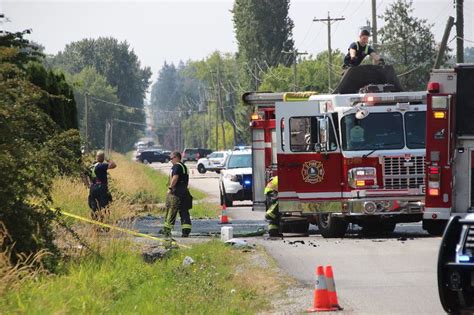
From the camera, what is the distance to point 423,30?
95.8 m

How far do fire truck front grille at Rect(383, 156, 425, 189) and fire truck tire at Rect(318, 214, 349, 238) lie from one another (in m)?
1.21

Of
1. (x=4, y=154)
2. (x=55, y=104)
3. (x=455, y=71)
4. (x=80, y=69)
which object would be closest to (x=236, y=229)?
(x=455, y=71)

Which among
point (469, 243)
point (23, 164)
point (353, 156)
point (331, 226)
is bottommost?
point (331, 226)

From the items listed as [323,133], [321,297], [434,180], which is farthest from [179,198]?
[321,297]

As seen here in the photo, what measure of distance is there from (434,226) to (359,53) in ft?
14.8

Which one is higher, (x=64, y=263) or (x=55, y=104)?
(x=55, y=104)

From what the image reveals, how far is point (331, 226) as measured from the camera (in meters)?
22.8

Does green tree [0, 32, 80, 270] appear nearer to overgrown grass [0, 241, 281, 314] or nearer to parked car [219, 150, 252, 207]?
overgrown grass [0, 241, 281, 314]

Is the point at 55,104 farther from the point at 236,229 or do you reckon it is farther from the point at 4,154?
the point at 4,154

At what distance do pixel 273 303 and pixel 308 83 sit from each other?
302ft

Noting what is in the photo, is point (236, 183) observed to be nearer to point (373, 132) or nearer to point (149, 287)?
point (373, 132)

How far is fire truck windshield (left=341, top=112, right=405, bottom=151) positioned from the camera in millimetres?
22250

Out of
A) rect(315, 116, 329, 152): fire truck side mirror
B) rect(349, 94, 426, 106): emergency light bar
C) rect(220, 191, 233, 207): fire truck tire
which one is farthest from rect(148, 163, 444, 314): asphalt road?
rect(220, 191, 233, 207): fire truck tire

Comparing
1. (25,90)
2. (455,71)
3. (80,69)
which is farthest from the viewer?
(80,69)
